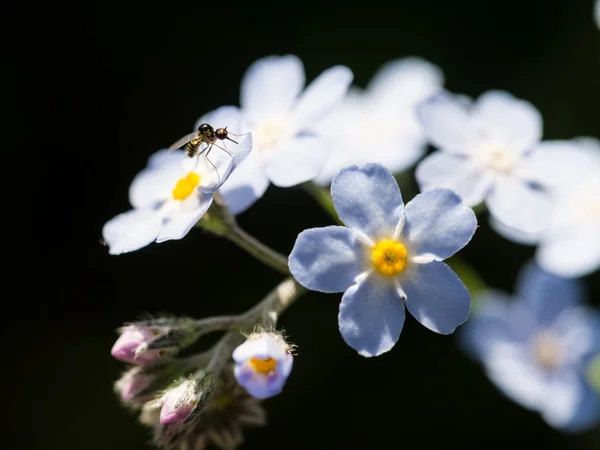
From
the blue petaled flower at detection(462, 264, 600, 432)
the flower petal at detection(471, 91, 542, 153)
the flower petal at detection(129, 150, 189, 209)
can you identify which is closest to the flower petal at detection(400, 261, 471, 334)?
the flower petal at detection(129, 150, 189, 209)

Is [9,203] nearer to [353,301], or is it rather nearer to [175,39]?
[175,39]

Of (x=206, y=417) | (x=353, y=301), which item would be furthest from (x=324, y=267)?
(x=206, y=417)

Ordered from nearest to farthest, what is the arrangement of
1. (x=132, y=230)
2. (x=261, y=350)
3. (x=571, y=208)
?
1. (x=261, y=350)
2. (x=132, y=230)
3. (x=571, y=208)

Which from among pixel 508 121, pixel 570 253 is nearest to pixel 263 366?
pixel 508 121

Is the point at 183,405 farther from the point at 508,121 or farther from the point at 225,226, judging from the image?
the point at 508,121

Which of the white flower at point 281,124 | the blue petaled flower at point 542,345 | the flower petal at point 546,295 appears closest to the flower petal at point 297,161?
the white flower at point 281,124
